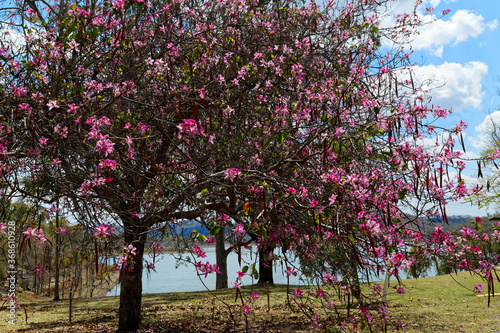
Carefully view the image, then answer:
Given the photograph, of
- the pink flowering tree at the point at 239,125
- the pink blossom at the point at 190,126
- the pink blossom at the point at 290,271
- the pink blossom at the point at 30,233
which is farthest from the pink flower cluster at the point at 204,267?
the pink blossom at the point at 30,233

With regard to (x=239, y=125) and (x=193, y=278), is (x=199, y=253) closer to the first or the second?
(x=239, y=125)

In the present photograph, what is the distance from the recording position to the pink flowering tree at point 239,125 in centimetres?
425

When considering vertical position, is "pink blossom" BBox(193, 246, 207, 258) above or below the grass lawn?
above

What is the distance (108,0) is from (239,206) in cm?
375

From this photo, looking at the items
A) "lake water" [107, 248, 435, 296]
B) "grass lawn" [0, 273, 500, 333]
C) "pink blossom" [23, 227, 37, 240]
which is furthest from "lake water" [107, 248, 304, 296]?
"pink blossom" [23, 227, 37, 240]

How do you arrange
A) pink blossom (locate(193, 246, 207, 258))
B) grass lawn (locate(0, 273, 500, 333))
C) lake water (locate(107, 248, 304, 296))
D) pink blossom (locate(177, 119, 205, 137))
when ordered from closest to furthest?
1. pink blossom (locate(177, 119, 205, 137))
2. pink blossom (locate(193, 246, 207, 258))
3. lake water (locate(107, 248, 304, 296))
4. grass lawn (locate(0, 273, 500, 333))

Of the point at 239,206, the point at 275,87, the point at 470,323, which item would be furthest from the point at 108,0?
the point at 470,323

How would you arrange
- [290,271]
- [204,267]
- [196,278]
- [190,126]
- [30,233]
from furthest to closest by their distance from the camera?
1. [196,278]
2. [290,271]
3. [204,267]
4. [30,233]
5. [190,126]

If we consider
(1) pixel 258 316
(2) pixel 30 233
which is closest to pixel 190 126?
(2) pixel 30 233

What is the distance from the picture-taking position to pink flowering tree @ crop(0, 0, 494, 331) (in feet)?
→ 13.9

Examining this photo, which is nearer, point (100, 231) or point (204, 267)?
point (100, 231)

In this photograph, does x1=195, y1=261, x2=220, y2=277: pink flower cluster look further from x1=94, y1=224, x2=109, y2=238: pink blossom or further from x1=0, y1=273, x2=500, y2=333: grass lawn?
x1=0, y1=273, x2=500, y2=333: grass lawn

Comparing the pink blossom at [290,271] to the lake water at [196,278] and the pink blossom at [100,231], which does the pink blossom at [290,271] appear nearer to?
the lake water at [196,278]

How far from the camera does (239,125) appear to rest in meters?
5.14
